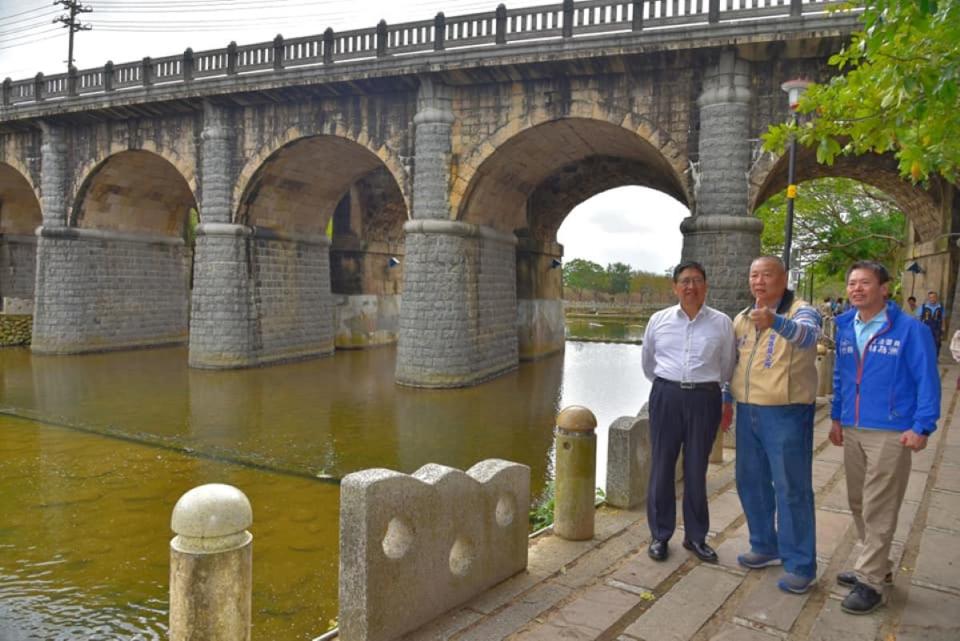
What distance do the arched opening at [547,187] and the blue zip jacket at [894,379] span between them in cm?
978

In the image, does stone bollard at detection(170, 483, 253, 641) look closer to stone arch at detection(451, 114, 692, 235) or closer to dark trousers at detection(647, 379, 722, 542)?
dark trousers at detection(647, 379, 722, 542)

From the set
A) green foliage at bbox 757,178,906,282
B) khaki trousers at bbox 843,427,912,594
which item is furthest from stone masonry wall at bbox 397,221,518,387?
green foliage at bbox 757,178,906,282

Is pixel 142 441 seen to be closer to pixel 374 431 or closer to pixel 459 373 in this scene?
pixel 374 431

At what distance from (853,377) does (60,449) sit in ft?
30.8

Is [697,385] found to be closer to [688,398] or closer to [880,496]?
[688,398]

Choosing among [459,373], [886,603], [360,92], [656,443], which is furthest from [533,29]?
[886,603]

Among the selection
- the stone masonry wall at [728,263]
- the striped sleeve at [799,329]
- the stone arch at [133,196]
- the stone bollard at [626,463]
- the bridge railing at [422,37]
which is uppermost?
the bridge railing at [422,37]

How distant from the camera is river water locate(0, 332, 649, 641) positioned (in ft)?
16.5

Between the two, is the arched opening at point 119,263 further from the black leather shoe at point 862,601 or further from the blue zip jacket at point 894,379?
the black leather shoe at point 862,601

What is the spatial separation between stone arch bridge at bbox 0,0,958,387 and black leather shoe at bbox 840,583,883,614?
30.2 ft

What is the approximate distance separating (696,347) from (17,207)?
26149 mm

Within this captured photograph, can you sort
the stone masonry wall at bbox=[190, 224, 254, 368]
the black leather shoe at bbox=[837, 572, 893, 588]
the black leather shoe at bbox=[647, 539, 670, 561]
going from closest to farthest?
the black leather shoe at bbox=[837, 572, 893, 588] → the black leather shoe at bbox=[647, 539, 670, 561] → the stone masonry wall at bbox=[190, 224, 254, 368]

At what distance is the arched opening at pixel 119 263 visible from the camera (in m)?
18.5

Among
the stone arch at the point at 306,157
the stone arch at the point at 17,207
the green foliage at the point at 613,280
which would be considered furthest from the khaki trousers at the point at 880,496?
the green foliage at the point at 613,280
